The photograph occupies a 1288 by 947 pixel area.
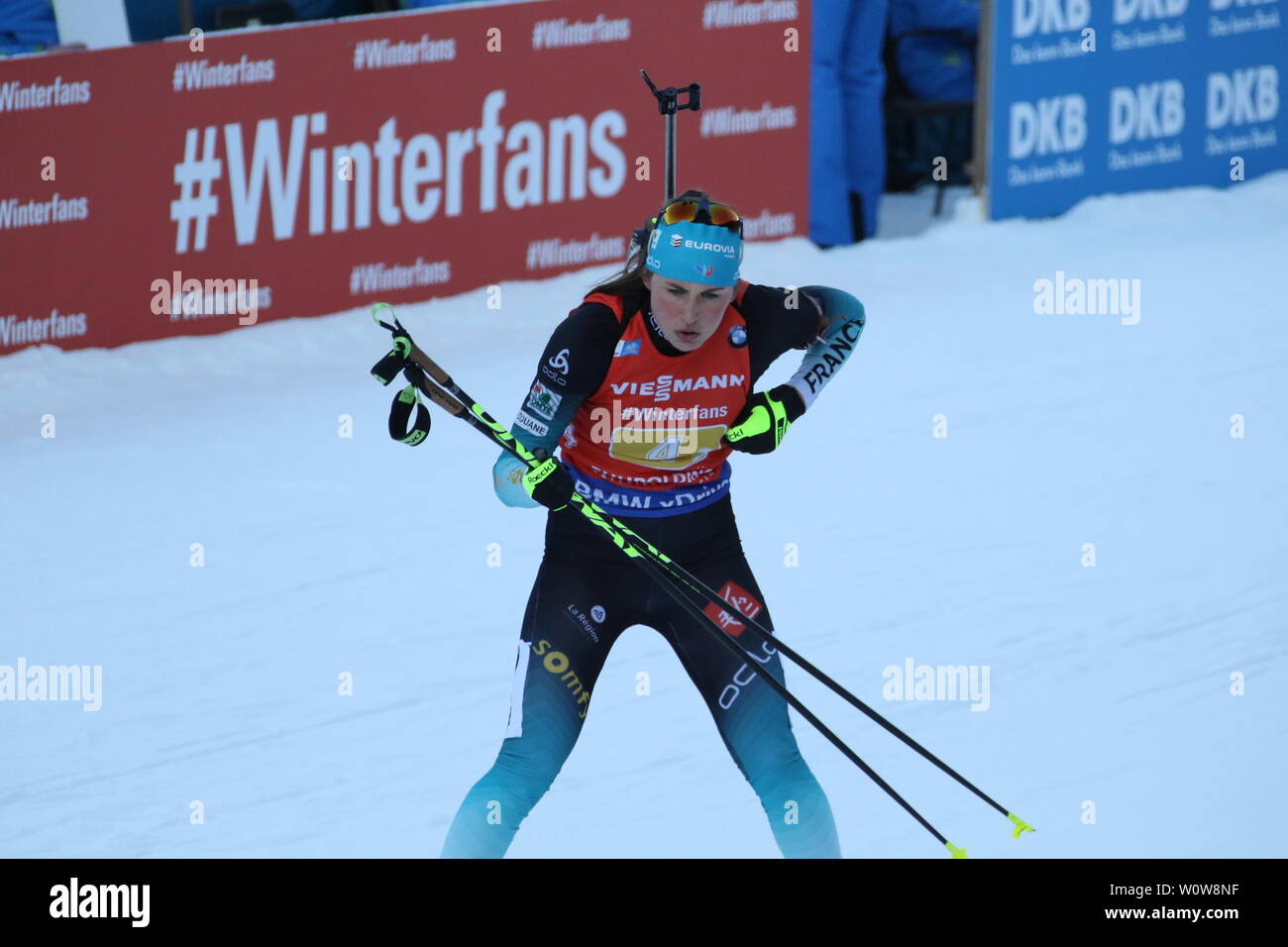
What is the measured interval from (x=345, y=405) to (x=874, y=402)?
275cm

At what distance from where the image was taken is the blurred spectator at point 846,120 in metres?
12.0

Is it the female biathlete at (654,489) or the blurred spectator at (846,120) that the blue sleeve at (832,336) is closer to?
the female biathlete at (654,489)

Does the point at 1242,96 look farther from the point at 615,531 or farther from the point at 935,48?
the point at 615,531

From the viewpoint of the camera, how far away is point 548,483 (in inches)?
169

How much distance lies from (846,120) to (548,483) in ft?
28.9

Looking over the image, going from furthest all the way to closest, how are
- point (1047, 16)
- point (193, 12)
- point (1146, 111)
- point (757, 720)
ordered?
point (1146, 111)
point (1047, 16)
point (193, 12)
point (757, 720)

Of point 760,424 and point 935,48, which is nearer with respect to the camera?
point 760,424

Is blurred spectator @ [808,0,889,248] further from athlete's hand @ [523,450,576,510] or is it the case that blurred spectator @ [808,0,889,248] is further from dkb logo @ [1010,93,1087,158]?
athlete's hand @ [523,450,576,510]

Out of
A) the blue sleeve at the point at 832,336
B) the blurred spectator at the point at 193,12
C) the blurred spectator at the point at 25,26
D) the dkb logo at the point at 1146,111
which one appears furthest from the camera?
the dkb logo at the point at 1146,111

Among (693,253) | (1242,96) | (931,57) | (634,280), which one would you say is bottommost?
(1242,96)

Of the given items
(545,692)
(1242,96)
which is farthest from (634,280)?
(1242,96)

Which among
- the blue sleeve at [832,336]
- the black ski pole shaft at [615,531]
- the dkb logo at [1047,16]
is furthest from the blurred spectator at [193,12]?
the black ski pole shaft at [615,531]

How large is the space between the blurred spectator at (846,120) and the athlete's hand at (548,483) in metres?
8.08

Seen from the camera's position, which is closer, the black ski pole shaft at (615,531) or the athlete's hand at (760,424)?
the black ski pole shaft at (615,531)
